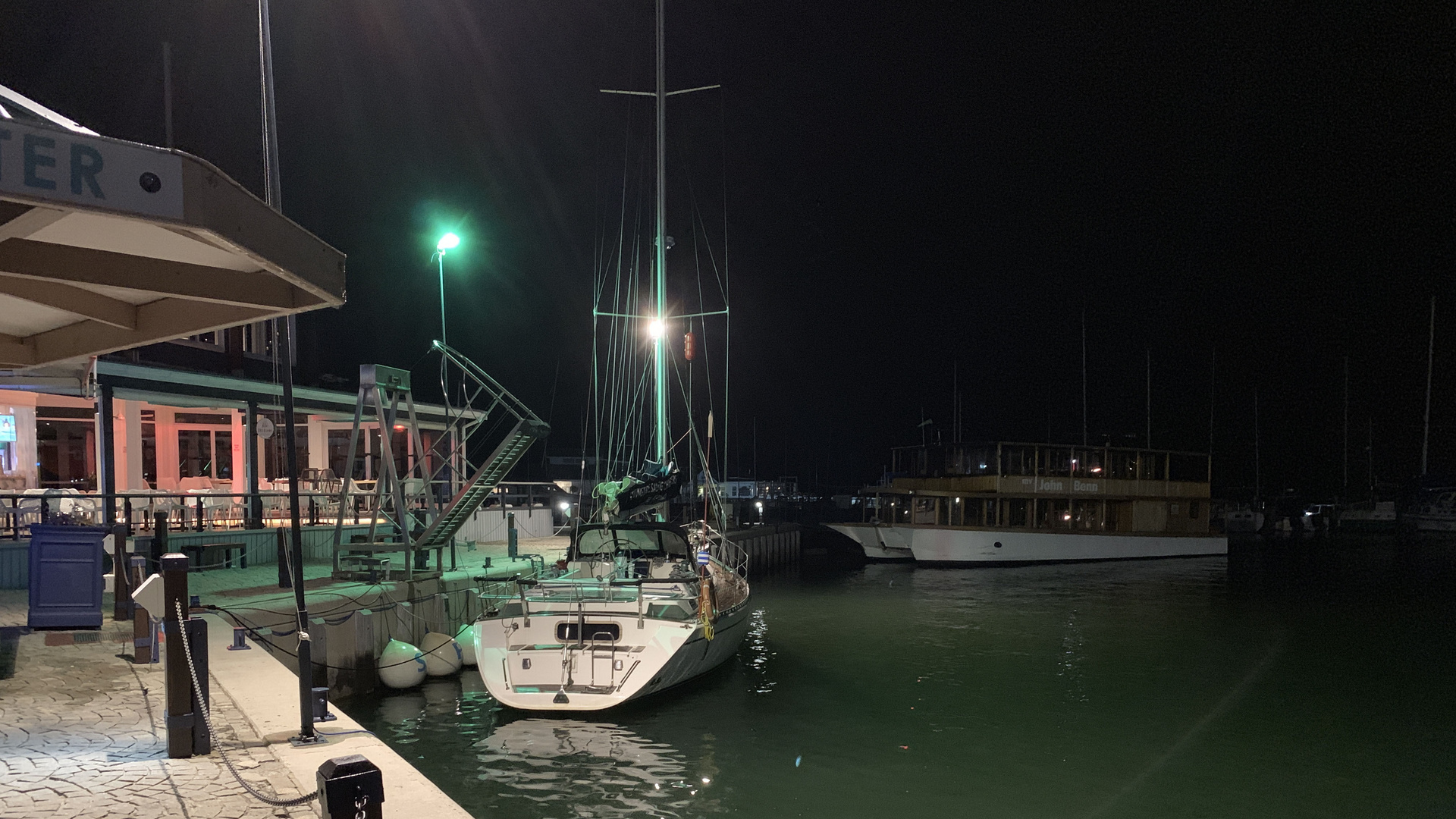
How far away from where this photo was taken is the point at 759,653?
1870cm

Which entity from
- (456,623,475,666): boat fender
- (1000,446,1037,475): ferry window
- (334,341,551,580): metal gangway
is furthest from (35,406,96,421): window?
(1000,446,1037,475): ferry window

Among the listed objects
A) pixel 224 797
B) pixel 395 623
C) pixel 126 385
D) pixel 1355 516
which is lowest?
pixel 1355 516

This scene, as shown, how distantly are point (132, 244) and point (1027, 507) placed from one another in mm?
41024

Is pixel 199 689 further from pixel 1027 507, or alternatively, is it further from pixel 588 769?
pixel 1027 507

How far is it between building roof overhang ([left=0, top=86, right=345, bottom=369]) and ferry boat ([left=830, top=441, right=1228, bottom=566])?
3593 cm

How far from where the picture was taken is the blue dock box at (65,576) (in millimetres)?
9180

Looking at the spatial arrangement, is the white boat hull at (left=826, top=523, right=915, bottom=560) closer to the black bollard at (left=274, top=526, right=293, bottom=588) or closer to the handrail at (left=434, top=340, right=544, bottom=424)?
the handrail at (left=434, top=340, right=544, bottom=424)

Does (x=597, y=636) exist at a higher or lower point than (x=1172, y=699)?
higher

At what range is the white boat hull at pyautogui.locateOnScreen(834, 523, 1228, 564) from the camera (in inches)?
1533

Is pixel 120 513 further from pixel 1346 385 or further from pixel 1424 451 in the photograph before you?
pixel 1346 385

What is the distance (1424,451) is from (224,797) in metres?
83.5

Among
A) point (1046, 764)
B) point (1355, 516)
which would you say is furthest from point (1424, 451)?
point (1046, 764)

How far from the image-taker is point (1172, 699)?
14961 mm

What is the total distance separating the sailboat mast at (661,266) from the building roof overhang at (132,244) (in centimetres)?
1297
